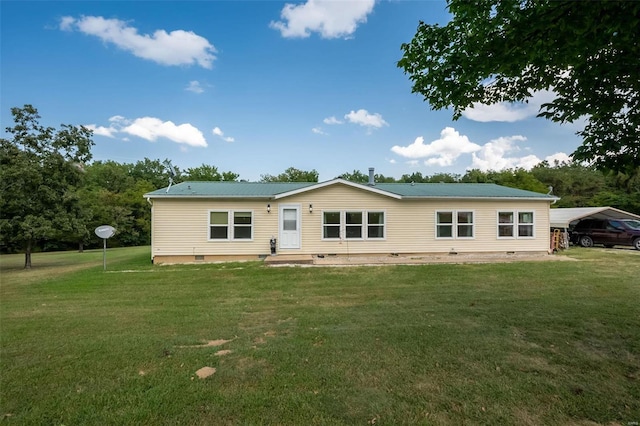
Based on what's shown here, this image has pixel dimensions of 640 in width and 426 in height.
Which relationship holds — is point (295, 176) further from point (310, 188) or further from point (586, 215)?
point (586, 215)

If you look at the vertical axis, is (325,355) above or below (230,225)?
below

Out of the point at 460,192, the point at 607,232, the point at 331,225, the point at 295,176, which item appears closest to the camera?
the point at 331,225

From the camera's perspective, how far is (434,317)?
212 inches

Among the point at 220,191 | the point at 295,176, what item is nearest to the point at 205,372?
the point at 220,191

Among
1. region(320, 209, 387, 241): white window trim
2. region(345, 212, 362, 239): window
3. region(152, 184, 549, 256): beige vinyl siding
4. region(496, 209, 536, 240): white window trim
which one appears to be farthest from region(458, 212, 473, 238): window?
region(345, 212, 362, 239): window

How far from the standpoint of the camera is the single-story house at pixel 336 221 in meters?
12.7

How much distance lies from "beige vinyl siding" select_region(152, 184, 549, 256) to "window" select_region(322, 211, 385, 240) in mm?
193

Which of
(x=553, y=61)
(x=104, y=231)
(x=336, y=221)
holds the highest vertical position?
(x=553, y=61)

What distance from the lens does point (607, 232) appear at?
1697cm

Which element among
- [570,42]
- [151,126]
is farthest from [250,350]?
[151,126]

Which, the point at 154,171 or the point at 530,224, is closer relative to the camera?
the point at 530,224

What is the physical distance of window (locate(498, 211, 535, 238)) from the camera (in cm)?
1409

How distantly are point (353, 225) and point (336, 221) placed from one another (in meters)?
0.76

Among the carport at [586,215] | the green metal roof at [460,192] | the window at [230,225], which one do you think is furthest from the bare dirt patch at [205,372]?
the carport at [586,215]
